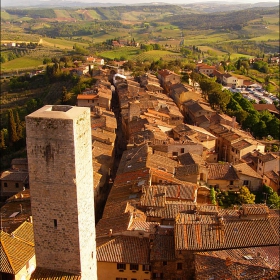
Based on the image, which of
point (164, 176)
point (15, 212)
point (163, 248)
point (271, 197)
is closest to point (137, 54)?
point (271, 197)

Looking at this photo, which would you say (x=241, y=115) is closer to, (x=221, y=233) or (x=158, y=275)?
(x=221, y=233)

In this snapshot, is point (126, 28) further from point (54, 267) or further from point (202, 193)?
point (54, 267)

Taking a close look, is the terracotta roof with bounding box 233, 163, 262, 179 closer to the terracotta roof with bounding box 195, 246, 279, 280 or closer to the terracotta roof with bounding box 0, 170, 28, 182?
the terracotta roof with bounding box 195, 246, 279, 280

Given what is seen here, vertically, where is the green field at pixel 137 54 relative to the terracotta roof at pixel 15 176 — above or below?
above

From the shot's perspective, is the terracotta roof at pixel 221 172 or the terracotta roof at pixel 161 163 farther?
the terracotta roof at pixel 221 172

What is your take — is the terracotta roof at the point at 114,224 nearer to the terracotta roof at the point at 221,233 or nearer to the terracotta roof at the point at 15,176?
the terracotta roof at the point at 221,233

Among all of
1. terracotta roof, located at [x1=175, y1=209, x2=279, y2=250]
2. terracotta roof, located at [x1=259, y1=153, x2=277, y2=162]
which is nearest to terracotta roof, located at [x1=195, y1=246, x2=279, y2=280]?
terracotta roof, located at [x1=175, y1=209, x2=279, y2=250]

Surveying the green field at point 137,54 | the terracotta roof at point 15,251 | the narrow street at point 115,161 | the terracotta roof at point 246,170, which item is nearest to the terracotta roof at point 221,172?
the terracotta roof at point 246,170
